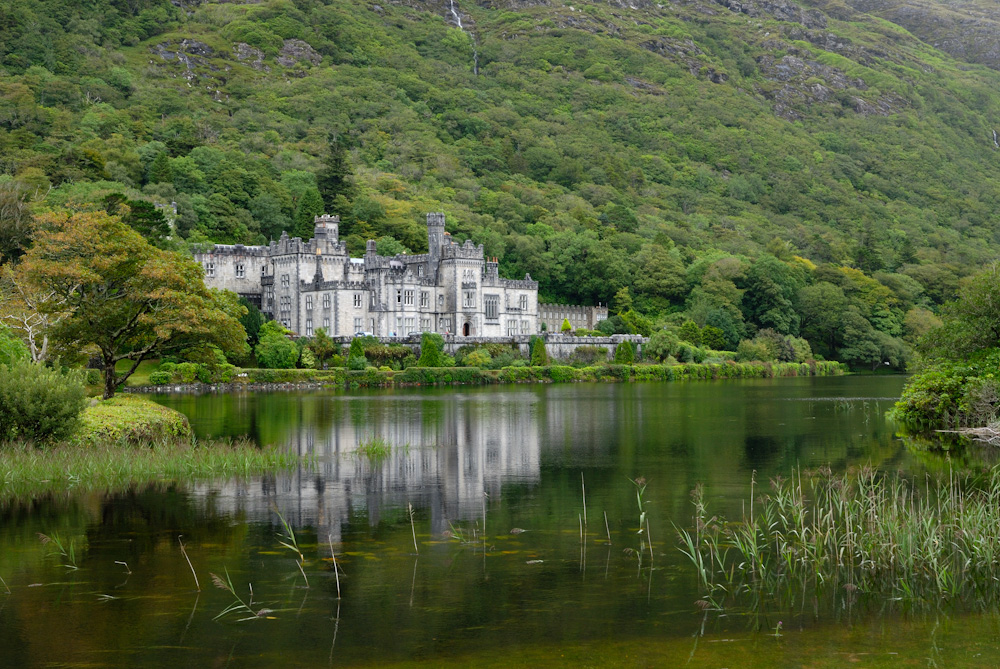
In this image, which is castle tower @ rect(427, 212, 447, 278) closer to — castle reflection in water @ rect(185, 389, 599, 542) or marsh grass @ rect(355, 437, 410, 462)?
castle reflection in water @ rect(185, 389, 599, 542)

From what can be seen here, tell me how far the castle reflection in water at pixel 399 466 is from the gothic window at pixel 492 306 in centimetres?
5455

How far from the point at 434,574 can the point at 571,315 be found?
103744 mm

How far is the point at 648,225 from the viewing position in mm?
162750

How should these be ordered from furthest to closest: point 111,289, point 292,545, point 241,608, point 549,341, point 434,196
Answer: point 434,196 → point 549,341 → point 111,289 → point 292,545 → point 241,608

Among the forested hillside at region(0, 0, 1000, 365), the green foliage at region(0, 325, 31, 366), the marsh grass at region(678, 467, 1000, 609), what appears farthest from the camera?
the forested hillside at region(0, 0, 1000, 365)

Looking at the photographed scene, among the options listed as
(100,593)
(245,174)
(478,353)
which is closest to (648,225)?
(245,174)

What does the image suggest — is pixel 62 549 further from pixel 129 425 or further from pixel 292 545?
pixel 129 425

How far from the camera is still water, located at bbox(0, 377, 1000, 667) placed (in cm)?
1298

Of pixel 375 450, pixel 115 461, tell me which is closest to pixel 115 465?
pixel 115 461

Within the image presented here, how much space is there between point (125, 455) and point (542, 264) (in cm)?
10559

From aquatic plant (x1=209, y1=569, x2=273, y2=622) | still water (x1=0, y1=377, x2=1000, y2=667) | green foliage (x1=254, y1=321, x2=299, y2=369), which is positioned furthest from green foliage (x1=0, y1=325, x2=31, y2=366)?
green foliage (x1=254, y1=321, x2=299, y2=369)

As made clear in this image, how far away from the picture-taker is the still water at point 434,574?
12984 millimetres

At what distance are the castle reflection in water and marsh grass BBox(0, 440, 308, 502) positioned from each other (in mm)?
1397

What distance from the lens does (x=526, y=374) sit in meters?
88.2
